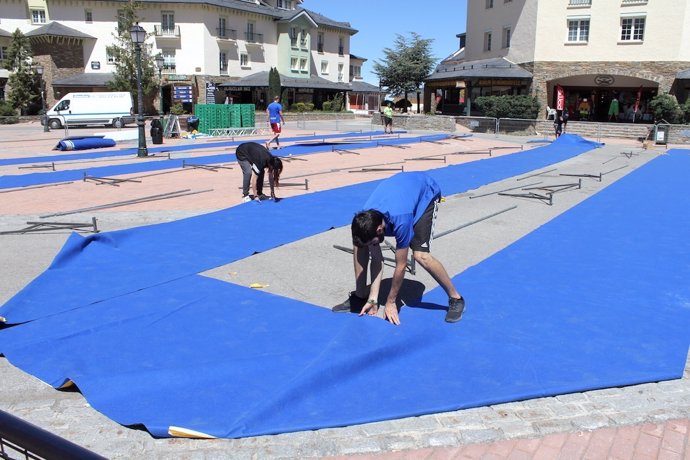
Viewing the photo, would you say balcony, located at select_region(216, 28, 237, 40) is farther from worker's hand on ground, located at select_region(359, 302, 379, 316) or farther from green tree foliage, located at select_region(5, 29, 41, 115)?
worker's hand on ground, located at select_region(359, 302, 379, 316)

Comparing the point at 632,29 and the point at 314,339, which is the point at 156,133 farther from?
the point at 632,29

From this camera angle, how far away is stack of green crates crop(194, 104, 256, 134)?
1266 inches

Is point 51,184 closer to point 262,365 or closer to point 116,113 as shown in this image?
point 262,365

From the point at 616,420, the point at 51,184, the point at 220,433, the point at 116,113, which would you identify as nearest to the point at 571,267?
the point at 616,420

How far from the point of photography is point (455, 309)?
5.81 meters

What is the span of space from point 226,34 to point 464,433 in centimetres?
5532

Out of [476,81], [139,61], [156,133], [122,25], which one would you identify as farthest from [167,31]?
[139,61]

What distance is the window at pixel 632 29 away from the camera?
3956cm

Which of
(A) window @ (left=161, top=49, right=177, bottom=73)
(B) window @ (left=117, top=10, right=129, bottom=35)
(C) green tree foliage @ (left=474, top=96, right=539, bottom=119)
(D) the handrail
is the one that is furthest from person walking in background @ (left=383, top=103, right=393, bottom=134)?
(D) the handrail

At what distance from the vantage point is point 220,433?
3955 millimetres

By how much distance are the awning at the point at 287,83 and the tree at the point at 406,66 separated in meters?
4.18

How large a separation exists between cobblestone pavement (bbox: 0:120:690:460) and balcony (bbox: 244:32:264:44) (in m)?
55.9

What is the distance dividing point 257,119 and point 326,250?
3746 cm

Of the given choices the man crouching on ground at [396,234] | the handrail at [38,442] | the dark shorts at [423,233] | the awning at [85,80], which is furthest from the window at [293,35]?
the handrail at [38,442]
